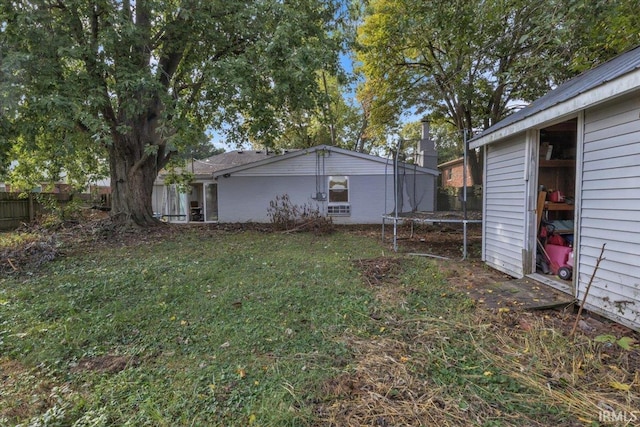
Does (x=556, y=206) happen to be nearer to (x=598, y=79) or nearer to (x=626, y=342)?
(x=598, y=79)

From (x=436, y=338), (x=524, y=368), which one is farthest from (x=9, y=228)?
(x=524, y=368)

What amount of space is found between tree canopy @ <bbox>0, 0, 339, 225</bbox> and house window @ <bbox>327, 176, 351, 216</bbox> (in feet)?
14.3

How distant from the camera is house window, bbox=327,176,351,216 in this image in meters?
13.0

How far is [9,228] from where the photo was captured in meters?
10.5

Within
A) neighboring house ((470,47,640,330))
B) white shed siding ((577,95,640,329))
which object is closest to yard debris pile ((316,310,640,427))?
white shed siding ((577,95,640,329))

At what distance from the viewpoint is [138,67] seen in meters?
7.38

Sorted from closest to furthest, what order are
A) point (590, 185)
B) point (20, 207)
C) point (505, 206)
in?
point (590, 185), point (505, 206), point (20, 207)

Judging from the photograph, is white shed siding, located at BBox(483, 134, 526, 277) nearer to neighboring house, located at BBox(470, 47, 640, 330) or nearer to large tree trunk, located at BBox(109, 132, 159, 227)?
neighboring house, located at BBox(470, 47, 640, 330)

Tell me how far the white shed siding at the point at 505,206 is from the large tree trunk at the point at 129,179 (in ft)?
28.7

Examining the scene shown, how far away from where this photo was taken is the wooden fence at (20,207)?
10.5 metres

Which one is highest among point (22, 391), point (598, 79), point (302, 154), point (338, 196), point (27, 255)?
point (302, 154)

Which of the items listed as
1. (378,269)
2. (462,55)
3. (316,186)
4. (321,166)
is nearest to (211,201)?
(316,186)

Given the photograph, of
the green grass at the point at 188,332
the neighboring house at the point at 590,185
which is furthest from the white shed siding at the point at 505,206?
the green grass at the point at 188,332

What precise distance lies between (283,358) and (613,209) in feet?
11.3
